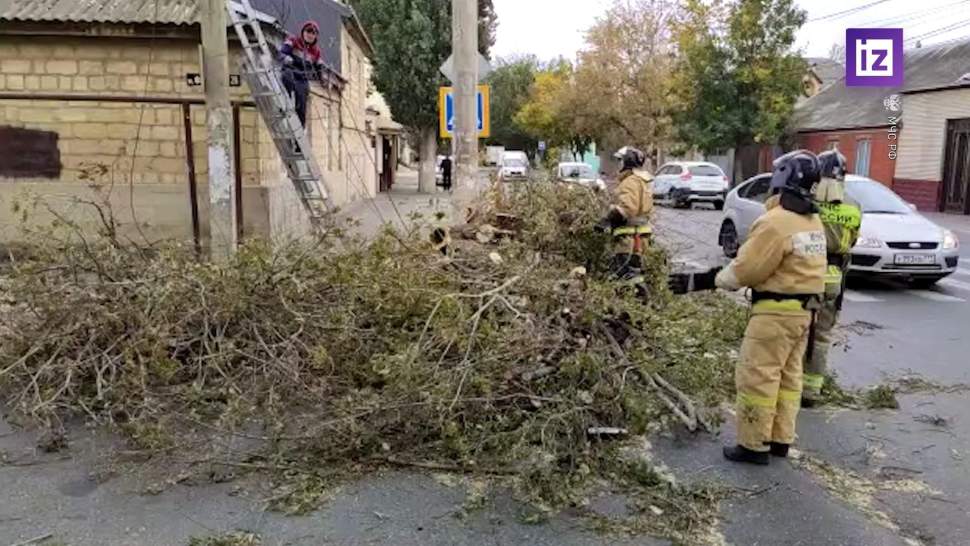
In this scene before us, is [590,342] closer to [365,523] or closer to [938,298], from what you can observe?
[365,523]

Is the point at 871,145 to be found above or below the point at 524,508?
above

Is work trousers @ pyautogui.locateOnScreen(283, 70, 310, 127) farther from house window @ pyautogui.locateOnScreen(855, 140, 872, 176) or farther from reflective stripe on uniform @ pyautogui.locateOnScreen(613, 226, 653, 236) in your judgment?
house window @ pyautogui.locateOnScreen(855, 140, 872, 176)

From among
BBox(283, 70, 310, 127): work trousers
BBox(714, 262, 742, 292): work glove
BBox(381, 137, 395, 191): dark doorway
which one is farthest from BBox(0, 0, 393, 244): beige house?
BBox(381, 137, 395, 191): dark doorway

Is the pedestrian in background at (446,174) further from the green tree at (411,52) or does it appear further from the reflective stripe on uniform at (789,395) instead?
the reflective stripe on uniform at (789,395)

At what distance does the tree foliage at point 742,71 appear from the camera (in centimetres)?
2883

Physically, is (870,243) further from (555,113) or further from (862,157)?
(555,113)

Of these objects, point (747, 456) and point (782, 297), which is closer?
point (782, 297)

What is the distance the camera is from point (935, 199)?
23.3 metres

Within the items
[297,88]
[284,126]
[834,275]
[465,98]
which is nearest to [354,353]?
[834,275]

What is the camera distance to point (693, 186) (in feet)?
76.3

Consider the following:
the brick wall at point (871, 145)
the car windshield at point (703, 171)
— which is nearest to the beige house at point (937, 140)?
the brick wall at point (871, 145)

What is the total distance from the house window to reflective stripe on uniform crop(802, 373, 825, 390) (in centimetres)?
2568

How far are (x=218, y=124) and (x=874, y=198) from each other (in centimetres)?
846

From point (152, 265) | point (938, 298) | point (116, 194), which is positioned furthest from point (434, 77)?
point (152, 265)
